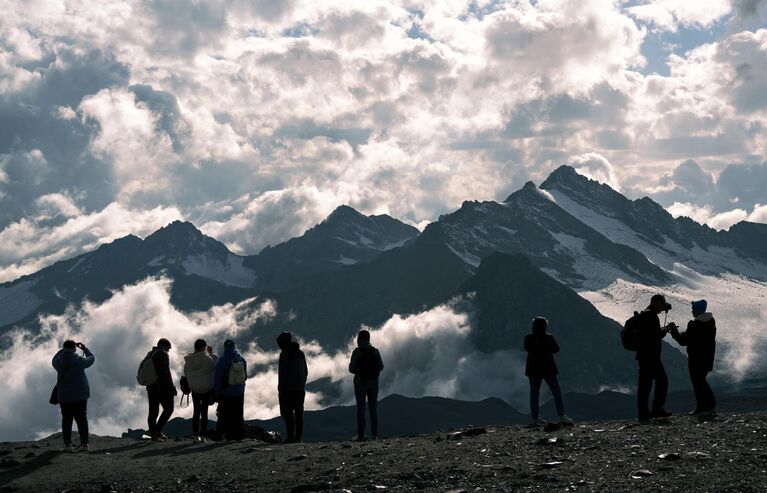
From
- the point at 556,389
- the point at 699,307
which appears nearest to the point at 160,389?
the point at 556,389

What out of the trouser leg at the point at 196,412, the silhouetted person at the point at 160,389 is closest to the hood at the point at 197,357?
the silhouetted person at the point at 160,389

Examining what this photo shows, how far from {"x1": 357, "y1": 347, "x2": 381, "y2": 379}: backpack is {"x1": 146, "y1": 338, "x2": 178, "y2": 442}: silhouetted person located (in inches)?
240

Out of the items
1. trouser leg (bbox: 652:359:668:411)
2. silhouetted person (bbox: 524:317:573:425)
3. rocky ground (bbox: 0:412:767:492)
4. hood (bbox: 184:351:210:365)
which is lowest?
rocky ground (bbox: 0:412:767:492)

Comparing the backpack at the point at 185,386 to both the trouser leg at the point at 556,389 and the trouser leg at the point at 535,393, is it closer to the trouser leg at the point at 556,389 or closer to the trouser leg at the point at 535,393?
the trouser leg at the point at 535,393

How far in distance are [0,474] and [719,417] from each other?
1857 cm

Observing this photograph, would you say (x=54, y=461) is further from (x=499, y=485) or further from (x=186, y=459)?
(x=499, y=485)

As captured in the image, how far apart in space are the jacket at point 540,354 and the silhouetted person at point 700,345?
11.5 feet

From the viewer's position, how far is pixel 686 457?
1983cm

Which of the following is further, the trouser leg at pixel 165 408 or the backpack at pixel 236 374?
the trouser leg at pixel 165 408

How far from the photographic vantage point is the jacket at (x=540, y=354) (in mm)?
28672

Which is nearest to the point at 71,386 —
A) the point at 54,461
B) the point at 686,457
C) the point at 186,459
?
the point at 54,461

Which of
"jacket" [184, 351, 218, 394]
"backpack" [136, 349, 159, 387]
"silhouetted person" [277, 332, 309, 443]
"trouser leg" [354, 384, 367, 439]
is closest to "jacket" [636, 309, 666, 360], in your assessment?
"trouser leg" [354, 384, 367, 439]

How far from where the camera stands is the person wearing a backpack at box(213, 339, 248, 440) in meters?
29.7

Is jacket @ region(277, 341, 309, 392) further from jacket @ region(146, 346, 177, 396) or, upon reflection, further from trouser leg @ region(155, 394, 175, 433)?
trouser leg @ region(155, 394, 175, 433)
